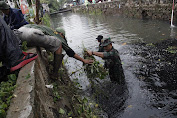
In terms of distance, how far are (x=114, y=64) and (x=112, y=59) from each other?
17 cm

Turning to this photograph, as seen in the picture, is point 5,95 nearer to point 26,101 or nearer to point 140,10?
point 26,101

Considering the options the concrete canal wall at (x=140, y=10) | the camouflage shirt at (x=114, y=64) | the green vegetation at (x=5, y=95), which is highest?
the concrete canal wall at (x=140, y=10)

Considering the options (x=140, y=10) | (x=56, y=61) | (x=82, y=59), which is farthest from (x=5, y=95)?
(x=140, y=10)

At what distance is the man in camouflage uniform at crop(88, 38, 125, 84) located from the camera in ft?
12.9

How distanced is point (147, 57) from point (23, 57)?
5.14 meters

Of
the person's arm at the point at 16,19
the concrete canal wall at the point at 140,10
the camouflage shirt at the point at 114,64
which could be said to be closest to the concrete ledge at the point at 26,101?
the person's arm at the point at 16,19

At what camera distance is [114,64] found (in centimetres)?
412

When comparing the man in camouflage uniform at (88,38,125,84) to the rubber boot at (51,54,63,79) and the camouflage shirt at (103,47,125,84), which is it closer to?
the camouflage shirt at (103,47,125,84)

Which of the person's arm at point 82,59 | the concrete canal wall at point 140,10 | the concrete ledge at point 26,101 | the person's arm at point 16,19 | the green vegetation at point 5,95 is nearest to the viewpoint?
the concrete ledge at point 26,101

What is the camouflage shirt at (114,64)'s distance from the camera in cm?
399

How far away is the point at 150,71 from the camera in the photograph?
525 centimetres

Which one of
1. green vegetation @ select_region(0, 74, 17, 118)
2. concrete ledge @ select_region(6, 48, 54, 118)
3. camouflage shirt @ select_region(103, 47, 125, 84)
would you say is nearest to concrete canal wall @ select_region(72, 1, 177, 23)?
camouflage shirt @ select_region(103, 47, 125, 84)

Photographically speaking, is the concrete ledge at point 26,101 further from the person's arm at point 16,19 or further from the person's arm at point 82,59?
the person's arm at point 16,19

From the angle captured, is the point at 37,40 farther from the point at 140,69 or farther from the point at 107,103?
the point at 140,69
